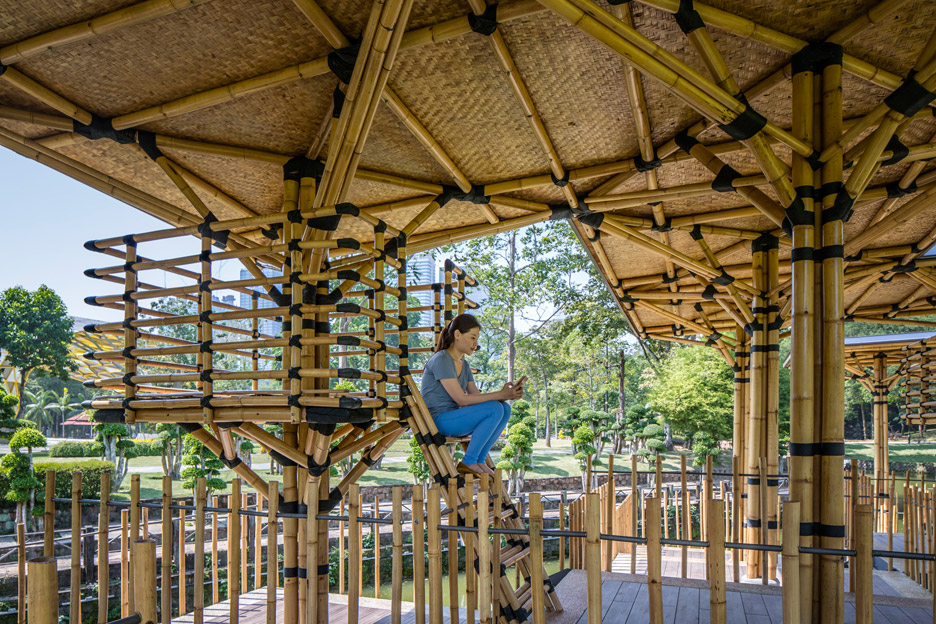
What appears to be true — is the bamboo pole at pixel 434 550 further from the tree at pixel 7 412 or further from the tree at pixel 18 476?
the tree at pixel 7 412

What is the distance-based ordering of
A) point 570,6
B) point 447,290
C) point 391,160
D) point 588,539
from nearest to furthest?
point 588,539, point 570,6, point 391,160, point 447,290

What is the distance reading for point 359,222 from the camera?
6352mm

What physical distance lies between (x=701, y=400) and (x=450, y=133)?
18.4 meters

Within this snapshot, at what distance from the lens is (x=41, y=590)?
1.41 m

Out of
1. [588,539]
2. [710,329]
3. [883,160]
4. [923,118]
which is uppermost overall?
[923,118]

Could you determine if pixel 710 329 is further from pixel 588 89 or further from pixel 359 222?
pixel 588 89

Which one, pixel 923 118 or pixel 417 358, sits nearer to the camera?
pixel 923 118

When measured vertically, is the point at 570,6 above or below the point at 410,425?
above

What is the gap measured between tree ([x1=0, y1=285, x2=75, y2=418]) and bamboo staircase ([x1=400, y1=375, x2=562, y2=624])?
18.3m

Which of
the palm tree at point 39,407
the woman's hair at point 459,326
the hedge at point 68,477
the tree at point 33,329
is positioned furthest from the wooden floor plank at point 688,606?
the palm tree at point 39,407

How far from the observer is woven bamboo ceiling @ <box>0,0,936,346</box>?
3.31 m

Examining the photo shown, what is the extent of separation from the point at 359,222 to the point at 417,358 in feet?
102

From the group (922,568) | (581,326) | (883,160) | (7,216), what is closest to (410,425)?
(883,160)

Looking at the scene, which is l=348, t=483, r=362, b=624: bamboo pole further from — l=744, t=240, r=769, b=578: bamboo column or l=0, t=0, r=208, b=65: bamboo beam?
l=744, t=240, r=769, b=578: bamboo column
